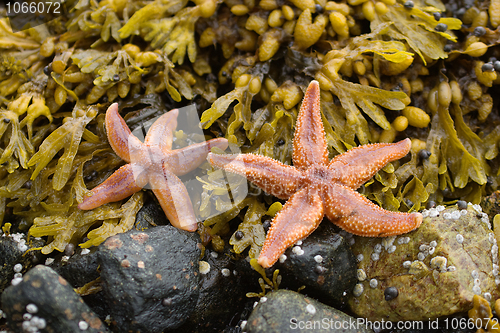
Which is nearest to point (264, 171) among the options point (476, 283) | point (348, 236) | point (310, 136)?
point (310, 136)

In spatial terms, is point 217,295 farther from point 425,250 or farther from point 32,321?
point 425,250

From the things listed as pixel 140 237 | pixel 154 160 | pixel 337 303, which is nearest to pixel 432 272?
pixel 337 303

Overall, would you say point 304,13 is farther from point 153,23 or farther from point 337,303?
point 337,303

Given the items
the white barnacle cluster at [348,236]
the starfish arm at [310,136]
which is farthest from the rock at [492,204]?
the starfish arm at [310,136]

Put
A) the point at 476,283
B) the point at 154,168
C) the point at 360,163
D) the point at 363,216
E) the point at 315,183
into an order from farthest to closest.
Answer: the point at 154,168 < the point at 360,163 < the point at 315,183 < the point at 363,216 < the point at 476,283

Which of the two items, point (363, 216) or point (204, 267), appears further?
point (204, 267)

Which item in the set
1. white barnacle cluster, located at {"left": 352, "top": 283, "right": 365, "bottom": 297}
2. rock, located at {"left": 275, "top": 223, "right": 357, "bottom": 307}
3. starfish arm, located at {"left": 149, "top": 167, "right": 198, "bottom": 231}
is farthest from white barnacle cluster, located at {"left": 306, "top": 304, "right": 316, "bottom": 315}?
starfish arm, located at {"left": 149, "top": 167, "right": 198, "bottom": 231}

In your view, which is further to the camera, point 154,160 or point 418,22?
point 418,22
